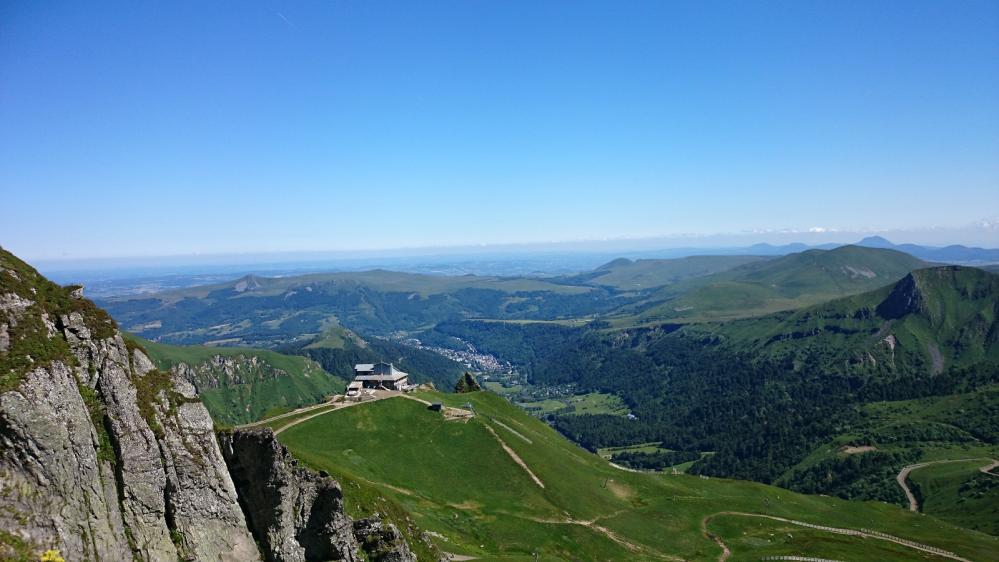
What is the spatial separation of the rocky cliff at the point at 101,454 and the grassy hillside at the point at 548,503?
110 feet

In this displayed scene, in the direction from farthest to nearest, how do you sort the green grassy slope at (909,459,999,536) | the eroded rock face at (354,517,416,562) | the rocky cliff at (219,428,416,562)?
the green grassy slope at (909,459,999,536), the eroded rock face at (354,517,416,562), the rocky cliff at (219,428,416,562)

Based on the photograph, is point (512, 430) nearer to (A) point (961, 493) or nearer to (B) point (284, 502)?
(B) point (284, 502)

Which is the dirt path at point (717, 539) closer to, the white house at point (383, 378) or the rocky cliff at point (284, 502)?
the rocky cliff at point (284, 502)

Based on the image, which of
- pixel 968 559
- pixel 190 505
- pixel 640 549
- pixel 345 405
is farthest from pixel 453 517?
pixel 968 559

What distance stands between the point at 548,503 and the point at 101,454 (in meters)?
78.6

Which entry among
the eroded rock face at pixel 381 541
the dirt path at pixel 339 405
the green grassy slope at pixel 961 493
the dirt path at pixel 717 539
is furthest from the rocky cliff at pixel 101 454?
the green grassy slope at pixel 961 493

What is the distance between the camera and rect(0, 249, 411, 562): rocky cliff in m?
26.7

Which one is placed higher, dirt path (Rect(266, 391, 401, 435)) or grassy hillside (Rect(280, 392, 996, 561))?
dirt path (Rect(266, 391, 401, 435))

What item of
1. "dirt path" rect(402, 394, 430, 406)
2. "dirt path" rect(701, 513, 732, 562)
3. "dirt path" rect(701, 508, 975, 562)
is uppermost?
Answer: "dirt path" rect(402, 394, 430, 406)

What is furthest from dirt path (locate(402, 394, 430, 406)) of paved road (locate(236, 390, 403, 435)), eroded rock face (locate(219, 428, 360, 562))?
eroded rock face (locate(219, 428, 360, 562))

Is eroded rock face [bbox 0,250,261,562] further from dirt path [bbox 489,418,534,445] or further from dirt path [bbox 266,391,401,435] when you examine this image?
dirt path [bbox 489,418,534,445]

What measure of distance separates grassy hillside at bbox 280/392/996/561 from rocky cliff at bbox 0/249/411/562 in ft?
110

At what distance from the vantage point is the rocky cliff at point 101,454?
2670 cm

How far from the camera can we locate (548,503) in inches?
3752
